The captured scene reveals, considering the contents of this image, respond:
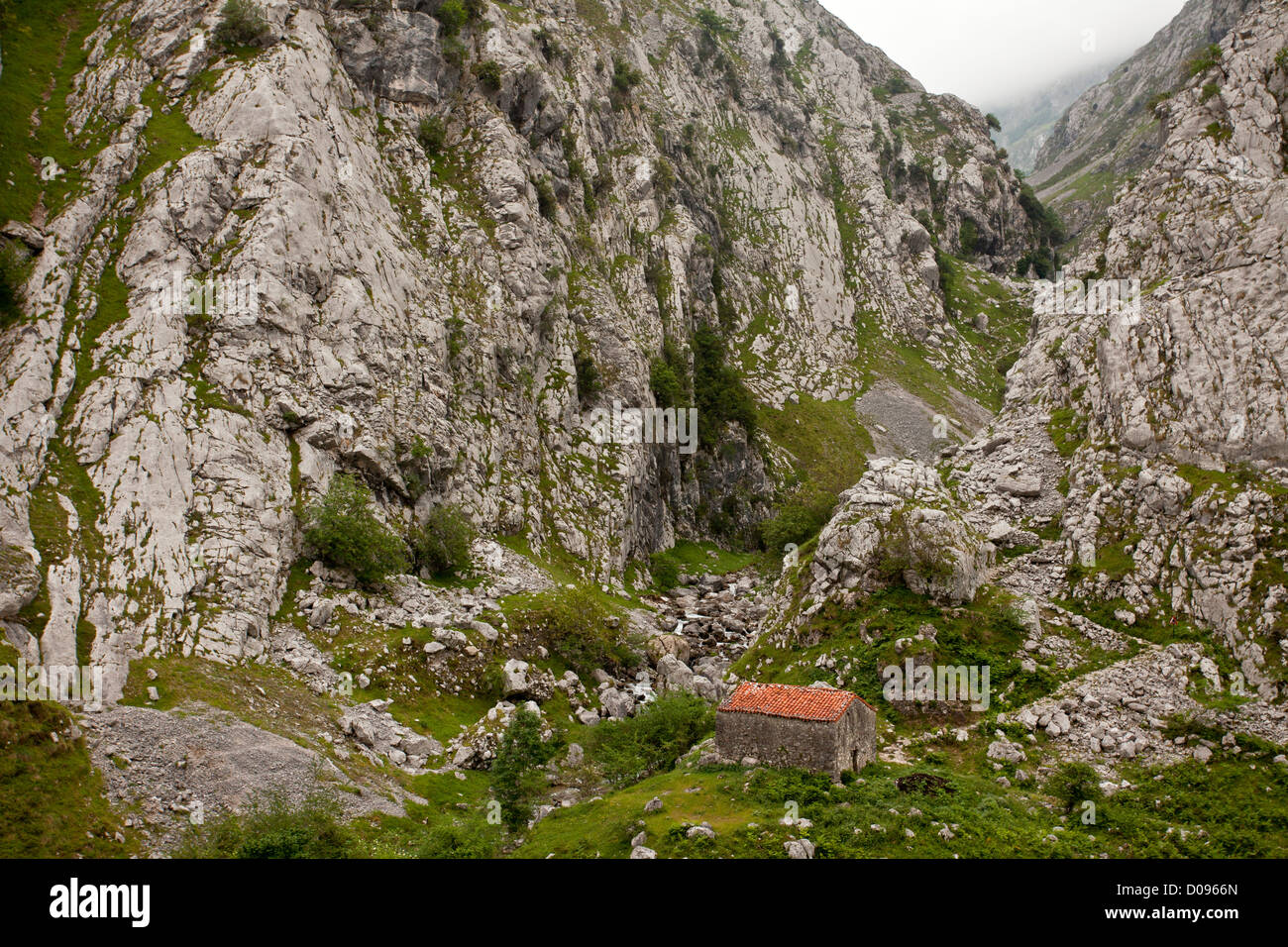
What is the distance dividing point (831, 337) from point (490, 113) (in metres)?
63.5

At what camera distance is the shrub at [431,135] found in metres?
76.1

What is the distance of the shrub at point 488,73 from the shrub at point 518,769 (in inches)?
2702

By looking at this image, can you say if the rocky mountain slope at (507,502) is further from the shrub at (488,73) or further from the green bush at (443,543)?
the green bush at (443,543)

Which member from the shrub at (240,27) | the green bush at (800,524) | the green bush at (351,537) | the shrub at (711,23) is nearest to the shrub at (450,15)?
the shrub at (240,27)

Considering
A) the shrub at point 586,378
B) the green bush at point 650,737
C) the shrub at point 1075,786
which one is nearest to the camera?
the shrub at point 1075,786

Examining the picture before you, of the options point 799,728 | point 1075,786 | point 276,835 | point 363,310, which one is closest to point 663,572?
point 363,310

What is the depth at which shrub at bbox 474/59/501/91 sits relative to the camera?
266ft

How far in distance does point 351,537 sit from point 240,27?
44800 mm

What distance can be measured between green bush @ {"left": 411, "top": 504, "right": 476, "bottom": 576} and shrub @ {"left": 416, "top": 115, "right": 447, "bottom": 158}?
40.4m

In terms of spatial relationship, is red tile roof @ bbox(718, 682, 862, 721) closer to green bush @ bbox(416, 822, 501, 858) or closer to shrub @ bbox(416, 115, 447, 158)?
green bush @ bbox(416, 822, 501, 858)

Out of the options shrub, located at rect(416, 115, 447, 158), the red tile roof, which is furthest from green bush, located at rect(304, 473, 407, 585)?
shrub, located at rect(416, 115, 447, 158)

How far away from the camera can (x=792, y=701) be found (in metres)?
31.5
